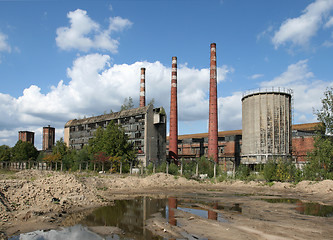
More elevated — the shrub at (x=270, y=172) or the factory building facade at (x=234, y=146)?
the factory building facade at (x=234, y=146)

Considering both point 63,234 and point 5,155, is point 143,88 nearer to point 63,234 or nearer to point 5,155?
point 5,155

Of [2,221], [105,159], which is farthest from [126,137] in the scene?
[2,221]

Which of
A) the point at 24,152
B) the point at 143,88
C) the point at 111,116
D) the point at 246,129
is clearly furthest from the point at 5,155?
the point at 246,129

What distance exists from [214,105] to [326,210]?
29.7m

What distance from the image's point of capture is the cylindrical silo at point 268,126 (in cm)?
4266

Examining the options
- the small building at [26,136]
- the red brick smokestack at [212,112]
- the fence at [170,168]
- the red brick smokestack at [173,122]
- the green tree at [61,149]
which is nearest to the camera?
the fence at [170,168]


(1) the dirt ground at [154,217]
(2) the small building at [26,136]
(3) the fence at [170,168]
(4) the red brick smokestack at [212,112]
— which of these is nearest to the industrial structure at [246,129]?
(4) the red brick smokestack at [212,112]

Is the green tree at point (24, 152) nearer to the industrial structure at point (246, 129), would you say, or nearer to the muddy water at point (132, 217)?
the industrial structure at point (246, 129)

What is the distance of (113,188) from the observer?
22.8 metres

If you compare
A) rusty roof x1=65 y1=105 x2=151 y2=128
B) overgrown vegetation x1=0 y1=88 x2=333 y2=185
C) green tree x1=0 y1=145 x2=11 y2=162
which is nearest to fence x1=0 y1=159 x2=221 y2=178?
overgrown vegetation x1=0 y1=88 x2=333 y2=185

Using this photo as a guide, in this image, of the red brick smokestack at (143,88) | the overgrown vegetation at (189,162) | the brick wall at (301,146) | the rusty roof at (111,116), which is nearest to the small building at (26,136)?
the overgrown vegetation at (189,162)

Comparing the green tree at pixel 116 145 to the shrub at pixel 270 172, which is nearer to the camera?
the shrub at pixel 270 172

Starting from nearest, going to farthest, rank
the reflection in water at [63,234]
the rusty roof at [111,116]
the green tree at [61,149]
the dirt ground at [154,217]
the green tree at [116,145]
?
1. the reflection in water at [63,234]
2. the dirt ground at [154,217]
3. the green tree at [116,145]
4. the rusty roof at [111,116]
5. the green tree at [61,149]

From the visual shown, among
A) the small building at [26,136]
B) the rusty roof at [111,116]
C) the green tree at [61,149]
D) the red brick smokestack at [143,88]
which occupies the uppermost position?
the red brick smokestack at [143,88]
